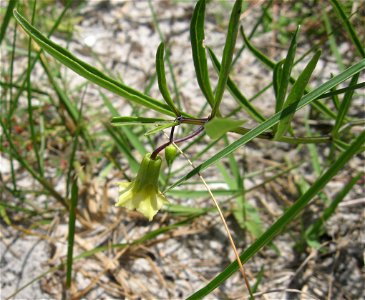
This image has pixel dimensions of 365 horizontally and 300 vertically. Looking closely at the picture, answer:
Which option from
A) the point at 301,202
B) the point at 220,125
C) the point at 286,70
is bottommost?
the point at 301,202

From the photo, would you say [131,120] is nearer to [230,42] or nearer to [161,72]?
[161,72]

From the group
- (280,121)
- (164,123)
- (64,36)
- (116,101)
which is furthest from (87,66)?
(64,36)

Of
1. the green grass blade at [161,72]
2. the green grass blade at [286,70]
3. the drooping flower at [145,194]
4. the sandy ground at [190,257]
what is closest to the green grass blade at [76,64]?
the green grass blade at [161,72]

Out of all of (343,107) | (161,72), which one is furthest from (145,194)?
(343,107)

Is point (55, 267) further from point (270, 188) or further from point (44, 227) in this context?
point (270, 188)

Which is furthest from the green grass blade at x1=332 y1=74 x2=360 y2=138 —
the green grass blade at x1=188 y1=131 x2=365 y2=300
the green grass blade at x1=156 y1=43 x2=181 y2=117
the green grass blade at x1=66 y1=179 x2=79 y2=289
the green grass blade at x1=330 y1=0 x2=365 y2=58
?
the green grass blade at x1=66 y1=179 x2=79 y2=289

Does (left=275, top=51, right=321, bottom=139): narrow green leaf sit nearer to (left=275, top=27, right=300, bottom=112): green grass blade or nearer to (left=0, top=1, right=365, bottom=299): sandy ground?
(left=275, top=27, right=300, bottom=112): green grass blade

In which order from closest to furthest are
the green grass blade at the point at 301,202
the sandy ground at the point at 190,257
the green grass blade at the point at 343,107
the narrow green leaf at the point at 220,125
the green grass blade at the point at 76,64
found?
the narrow green leaf at the point at 220,125, the green grass blade at the point at 301,202, the green grass blade at the point at 76,64, the green grass blade at the point at 343,107, the sandy ground at the point at 190,257

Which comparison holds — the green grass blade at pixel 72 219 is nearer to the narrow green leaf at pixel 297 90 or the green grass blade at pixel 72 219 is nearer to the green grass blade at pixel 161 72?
the green grass blade at pixel 161 72
